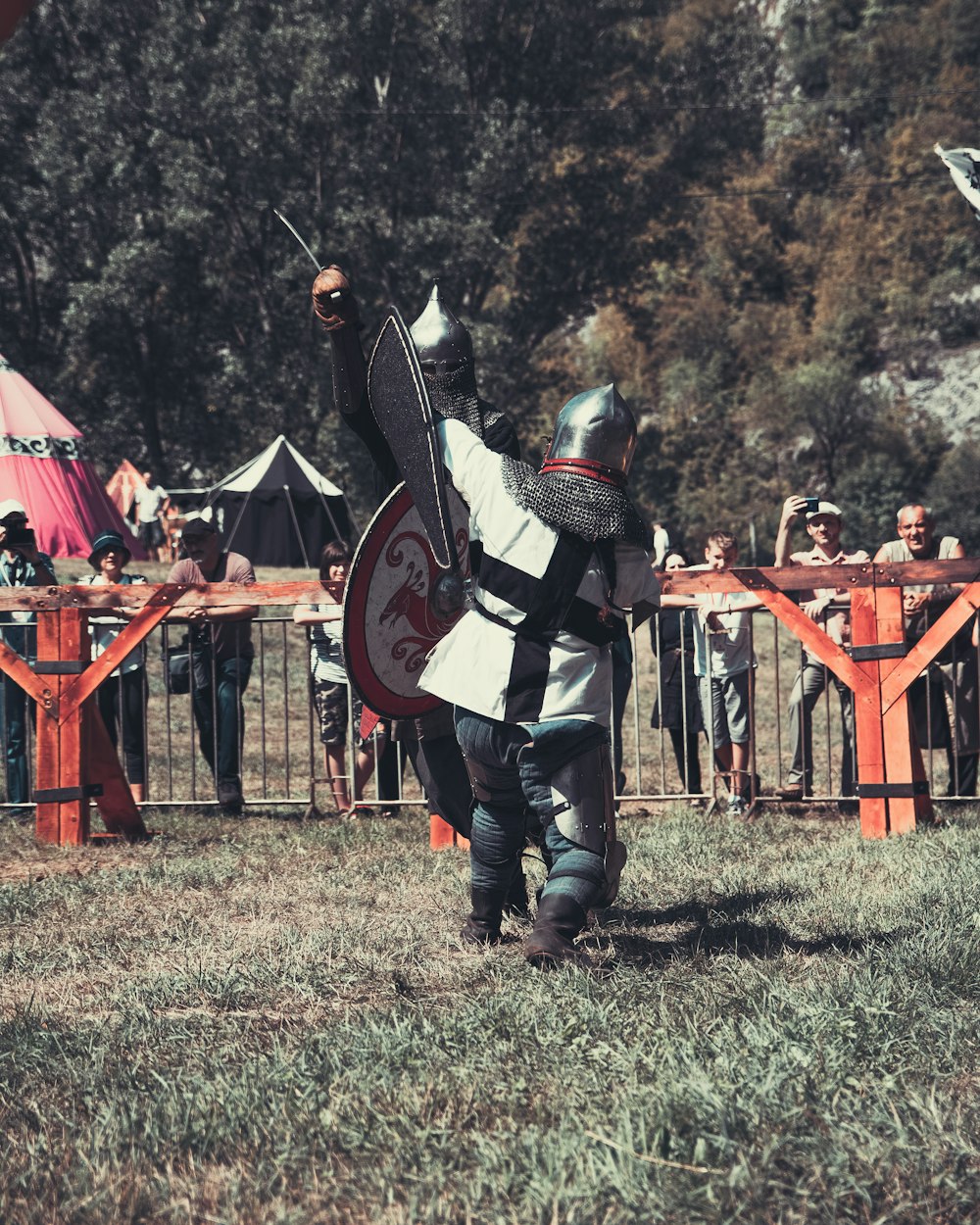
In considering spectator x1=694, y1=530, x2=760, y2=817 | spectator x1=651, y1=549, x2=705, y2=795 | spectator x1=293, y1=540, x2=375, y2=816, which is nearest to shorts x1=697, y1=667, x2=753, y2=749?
spectator x1=694, y1=530, x2=760, y2=817

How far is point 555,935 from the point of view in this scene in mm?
4305

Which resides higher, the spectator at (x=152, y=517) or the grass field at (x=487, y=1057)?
the spectator at (x=152, y=517)

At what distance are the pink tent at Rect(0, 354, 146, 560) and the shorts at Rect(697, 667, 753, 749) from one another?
12.7 m

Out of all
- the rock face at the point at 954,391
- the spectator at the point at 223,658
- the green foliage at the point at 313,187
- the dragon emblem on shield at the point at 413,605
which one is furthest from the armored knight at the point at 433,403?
the rock face at the point at 954,391

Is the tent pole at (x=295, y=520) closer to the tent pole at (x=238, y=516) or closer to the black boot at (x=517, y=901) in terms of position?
the tent pole at (x=238, y=516)

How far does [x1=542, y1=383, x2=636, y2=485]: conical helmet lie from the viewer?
4.34 meters

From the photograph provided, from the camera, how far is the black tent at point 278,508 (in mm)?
23828

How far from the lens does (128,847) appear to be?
7.38 m

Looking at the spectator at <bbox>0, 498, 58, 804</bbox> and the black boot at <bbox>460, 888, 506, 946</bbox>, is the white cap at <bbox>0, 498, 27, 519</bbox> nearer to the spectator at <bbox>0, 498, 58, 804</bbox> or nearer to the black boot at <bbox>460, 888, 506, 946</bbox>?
the spectator at <bbox>0, 498, 58, 804</bbox>

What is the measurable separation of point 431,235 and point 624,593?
24.1 m

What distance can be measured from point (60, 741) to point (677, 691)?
3.52m

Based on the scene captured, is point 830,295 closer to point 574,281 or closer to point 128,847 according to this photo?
point 574,281

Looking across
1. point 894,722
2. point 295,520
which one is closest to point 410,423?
point 894,722

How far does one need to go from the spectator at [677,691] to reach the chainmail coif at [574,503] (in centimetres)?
400
